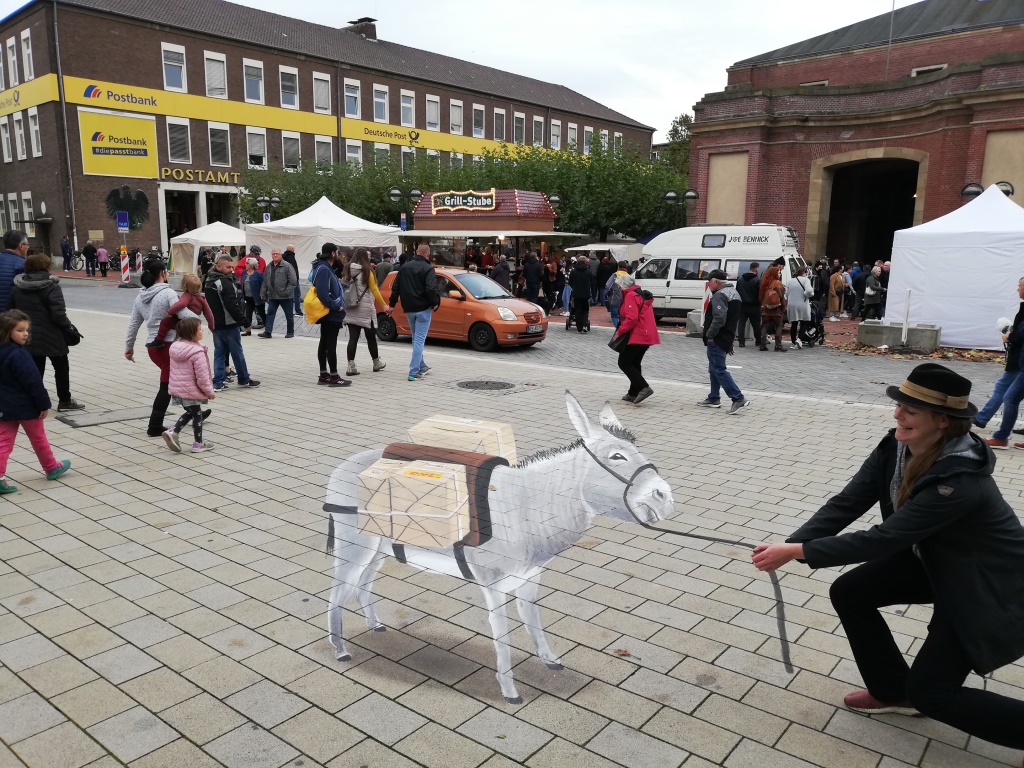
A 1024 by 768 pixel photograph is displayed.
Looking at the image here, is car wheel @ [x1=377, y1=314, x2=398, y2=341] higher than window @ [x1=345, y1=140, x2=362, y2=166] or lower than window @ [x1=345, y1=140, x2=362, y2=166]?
lower

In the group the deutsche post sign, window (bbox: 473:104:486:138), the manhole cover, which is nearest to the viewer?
the manhole cover

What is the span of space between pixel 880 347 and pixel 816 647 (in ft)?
43.0

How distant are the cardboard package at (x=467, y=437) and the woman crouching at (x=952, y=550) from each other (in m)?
1.70

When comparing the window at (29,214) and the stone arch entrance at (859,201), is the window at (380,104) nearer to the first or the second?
the window at (29,214)

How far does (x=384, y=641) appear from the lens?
3.68 m

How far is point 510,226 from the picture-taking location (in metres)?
25.4

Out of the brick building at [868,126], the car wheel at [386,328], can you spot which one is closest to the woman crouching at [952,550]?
the car wheel at [386,328]

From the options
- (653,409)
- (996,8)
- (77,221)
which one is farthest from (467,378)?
(77,221)

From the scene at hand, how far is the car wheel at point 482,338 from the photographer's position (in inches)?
564

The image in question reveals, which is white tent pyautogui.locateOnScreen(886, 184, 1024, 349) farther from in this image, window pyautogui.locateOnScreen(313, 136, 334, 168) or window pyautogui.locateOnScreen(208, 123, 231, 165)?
window pyautogui.locateOnScreen(313, 136, 334, 168)

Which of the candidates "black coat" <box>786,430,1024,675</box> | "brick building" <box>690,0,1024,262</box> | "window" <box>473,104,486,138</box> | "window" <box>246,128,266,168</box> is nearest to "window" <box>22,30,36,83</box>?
"window" <box>246,128,266,168</box>

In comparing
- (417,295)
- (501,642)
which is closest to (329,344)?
(417,295)

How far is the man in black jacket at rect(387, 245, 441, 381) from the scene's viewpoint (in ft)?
35.2

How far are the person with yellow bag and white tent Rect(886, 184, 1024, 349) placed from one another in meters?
11.3
